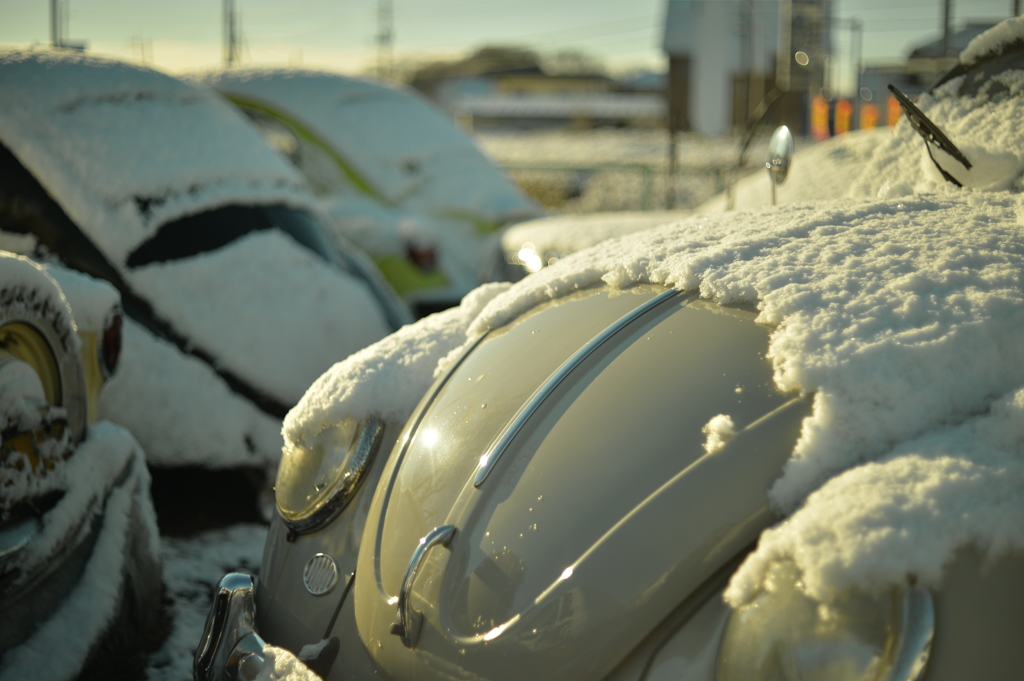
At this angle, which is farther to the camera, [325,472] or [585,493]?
[325,472]

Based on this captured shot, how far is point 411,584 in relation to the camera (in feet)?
4.33

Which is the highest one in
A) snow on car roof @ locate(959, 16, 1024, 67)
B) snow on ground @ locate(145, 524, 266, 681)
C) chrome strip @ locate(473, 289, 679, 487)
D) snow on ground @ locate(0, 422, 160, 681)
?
snow on car roof @ locate(959, 16, 1024, 67)

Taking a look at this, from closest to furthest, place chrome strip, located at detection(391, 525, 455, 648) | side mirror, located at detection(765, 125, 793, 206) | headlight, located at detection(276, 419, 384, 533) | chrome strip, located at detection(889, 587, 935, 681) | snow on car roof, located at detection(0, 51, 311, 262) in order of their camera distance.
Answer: chrome strip, located at detection(889, 587, 935, 681) < chrome strip, located at detection(391, 525, 455, 648) < headlight, located at detection(276, 419, 384, 533) < side mirror, located at detection(765, 125, 793, 206) < snow on car roof, located at detection(0, 51, 311, 262)

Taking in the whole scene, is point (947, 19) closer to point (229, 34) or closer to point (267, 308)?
point (267, 308)

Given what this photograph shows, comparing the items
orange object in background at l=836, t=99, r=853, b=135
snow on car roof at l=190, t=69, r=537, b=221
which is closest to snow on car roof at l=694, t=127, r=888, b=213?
snow on car roof at l=190, t=69, r=537, b=221

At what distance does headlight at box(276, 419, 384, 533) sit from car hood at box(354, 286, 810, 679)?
104 millimetres

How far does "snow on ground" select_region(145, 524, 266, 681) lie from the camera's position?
2.14m

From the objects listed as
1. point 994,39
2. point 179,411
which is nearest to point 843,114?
point 994,39

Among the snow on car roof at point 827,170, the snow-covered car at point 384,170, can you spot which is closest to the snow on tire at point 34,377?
the snow on car roof at point 827,170

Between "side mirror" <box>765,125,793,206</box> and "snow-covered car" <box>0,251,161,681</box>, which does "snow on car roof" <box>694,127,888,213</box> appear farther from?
"snow-covered car" <box>0,251,161,681</box>

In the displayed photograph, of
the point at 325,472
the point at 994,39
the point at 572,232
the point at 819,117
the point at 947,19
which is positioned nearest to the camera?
the point at 325,472

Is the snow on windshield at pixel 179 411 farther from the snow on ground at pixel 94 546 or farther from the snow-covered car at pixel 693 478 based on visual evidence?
the snow-covered car at pixel 693 478

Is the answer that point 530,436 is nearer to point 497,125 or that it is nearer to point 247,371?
point 247,371

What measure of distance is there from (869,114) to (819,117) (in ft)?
3.53
